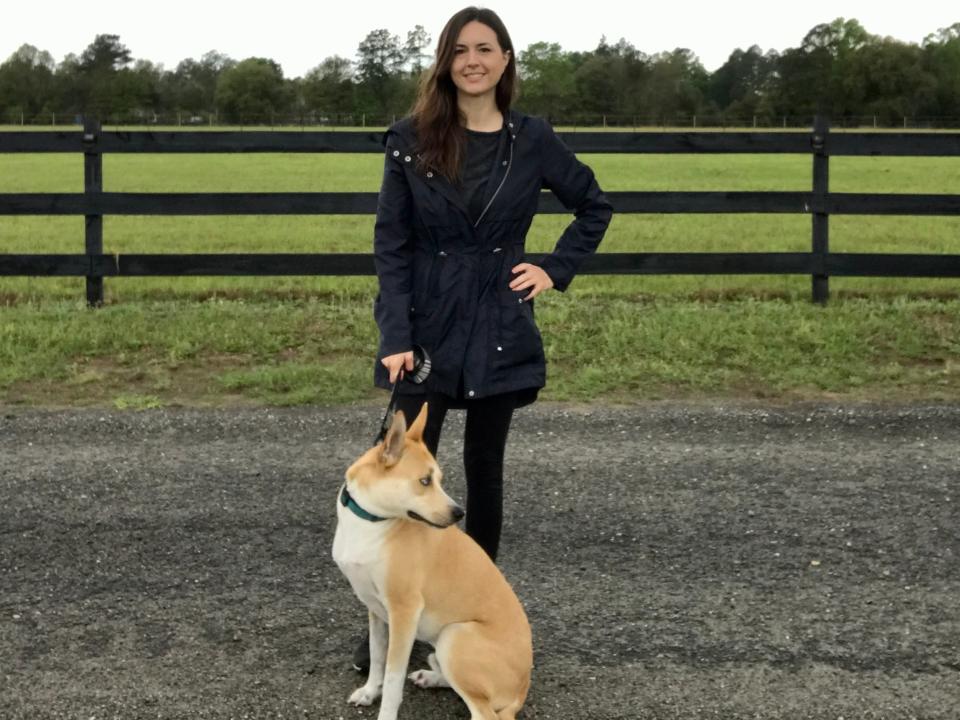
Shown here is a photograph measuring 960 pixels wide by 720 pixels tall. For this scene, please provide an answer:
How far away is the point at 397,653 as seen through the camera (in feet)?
11.3

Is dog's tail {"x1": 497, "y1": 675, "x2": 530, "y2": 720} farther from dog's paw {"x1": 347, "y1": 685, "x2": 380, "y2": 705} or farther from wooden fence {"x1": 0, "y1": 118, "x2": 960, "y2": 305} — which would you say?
wooden fence {"x1": 0, "y1": 118, "x2": 960, "y2": 305}

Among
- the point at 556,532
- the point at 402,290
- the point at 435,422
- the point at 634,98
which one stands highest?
the point at 634,98

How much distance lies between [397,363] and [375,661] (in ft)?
2.79

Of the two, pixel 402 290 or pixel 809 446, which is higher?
pixel 402 290

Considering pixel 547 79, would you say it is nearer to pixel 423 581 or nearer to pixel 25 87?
pixel 25 87

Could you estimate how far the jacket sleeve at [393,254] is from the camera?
3.81m

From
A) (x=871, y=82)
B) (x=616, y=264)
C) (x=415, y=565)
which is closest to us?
Answer: (x=415, y=565)

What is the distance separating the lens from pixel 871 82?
96.7m

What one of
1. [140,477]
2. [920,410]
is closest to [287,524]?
[140,477]

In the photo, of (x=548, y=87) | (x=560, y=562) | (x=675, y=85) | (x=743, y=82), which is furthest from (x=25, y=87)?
(x=560, y=562)

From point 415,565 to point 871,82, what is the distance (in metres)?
100

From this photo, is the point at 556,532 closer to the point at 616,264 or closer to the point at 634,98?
the point at 616,264

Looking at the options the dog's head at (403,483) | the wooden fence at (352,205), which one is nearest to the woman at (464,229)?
the dog's head at (403,483)

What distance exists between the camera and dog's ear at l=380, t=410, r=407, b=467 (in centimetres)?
328
